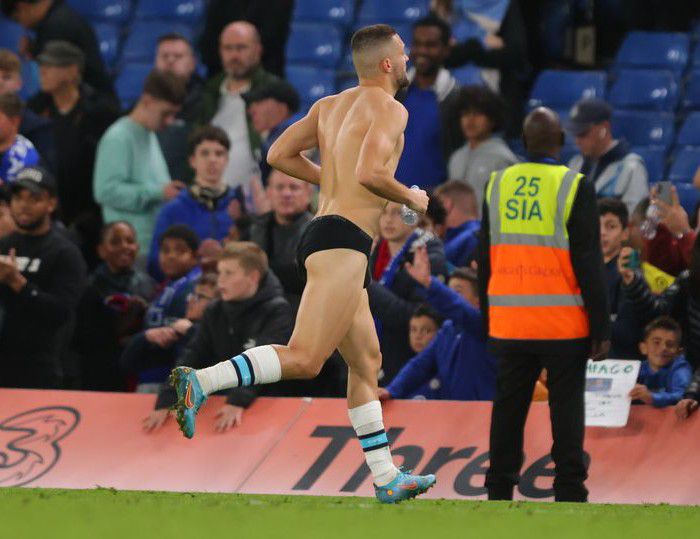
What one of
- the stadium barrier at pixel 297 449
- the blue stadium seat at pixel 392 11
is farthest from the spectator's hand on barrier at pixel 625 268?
the blue stadium seat at pixel 392 11

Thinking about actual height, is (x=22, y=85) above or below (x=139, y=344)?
above

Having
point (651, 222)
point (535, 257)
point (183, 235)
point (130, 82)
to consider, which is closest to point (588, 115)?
point (651, 222)

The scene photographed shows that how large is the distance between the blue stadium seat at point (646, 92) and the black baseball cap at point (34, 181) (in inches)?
177

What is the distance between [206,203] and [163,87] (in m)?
1.12

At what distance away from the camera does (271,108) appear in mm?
12258

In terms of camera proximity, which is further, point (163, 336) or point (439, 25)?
→ point (439, 25)

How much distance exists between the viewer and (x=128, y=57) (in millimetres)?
14164

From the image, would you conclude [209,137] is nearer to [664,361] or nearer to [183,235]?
[183,235]

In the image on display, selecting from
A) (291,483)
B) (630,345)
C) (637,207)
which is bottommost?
(291,483)

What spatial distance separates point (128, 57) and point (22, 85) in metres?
1.11

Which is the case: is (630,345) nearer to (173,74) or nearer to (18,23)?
(173,74)

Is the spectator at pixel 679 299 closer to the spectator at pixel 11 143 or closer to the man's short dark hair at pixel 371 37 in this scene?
the man's short dark hair at pixel 371 37

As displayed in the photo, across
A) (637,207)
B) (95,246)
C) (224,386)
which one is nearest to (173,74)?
(95,246)

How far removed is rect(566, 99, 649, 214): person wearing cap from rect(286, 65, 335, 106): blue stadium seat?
2.68 metres
